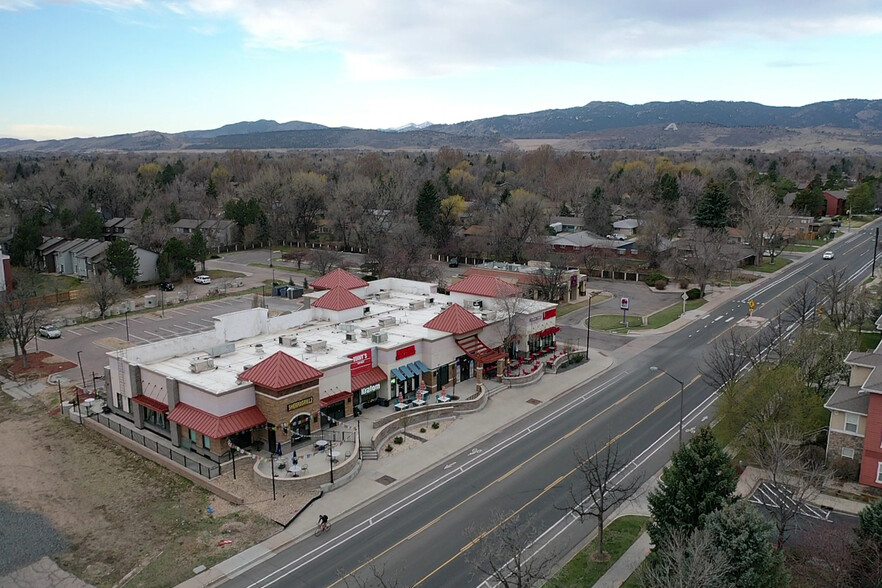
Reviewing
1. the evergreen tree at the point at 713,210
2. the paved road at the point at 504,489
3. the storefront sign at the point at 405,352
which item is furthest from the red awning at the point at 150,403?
the evergreen tree at the point at 713,210

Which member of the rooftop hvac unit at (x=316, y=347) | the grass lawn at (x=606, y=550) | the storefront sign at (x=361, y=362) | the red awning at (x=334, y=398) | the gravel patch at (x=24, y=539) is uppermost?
the rooftop hvac unit at (x=316, y=347)

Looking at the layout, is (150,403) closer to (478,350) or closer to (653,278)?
(478,350)

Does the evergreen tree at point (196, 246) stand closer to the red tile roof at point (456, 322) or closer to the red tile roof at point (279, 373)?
the red tile roof at point (456, 322)

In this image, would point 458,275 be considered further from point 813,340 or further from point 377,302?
point 813,340

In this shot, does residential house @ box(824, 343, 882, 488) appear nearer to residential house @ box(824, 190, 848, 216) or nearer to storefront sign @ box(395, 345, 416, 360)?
storefront sign @ box(395, 345, 416, 360)

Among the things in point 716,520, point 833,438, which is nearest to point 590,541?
point 716,520

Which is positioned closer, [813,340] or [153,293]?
[813,340]
